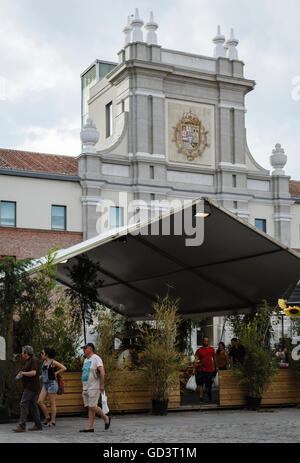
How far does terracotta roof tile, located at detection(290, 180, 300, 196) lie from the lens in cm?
5027

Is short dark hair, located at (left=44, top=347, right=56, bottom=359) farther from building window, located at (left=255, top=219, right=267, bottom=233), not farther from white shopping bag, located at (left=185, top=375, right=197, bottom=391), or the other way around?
building window, located at (left=255, top=219, right=267, bottom=233)

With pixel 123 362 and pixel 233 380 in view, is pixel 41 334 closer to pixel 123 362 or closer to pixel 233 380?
pixel 123 362

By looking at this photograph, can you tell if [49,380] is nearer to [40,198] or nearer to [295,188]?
[40,198]

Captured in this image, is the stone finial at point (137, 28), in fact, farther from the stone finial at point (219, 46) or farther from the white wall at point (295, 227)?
the white wall at point (295, 227)

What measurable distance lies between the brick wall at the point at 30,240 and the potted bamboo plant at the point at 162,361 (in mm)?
23149

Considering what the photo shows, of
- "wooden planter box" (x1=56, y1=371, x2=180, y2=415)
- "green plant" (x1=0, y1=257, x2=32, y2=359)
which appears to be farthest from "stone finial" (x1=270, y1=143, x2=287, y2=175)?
A: "green plant" (x1=0, y1=257, x2=32, y2=359)

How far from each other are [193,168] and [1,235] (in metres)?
11.7

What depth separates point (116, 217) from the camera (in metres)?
42.7

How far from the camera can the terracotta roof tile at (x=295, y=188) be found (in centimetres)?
5027

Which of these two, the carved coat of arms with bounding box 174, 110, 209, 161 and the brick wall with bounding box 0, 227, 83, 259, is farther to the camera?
the carved coat of arms with bounding box 174, 110, 209, 161

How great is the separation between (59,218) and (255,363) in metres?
25.0

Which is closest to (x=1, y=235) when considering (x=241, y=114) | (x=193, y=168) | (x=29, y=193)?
(x=29, y=193)

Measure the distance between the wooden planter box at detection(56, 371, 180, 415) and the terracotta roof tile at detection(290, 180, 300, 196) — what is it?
33613mm
